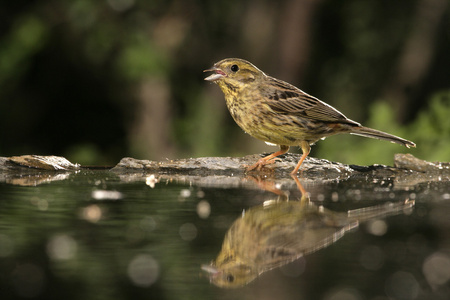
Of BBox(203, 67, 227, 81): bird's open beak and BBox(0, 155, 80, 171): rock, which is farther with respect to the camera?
BBox(203, 67, 227, 81): bird's open beak

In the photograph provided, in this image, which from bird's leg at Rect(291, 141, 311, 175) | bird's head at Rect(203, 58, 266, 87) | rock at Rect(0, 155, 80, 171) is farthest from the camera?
bird's head at Rect(203, 58, 266, 87)

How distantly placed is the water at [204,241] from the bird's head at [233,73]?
1567 millimetres

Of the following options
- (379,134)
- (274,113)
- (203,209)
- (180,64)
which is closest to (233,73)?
(274,113)

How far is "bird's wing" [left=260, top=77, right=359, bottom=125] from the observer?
20.3ft

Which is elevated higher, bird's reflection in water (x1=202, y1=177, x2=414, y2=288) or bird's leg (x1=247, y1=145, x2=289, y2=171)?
bird's leg (x1=247, y1=145, x2=289, y2=171)

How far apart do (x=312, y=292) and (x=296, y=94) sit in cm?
429

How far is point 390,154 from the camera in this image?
8.78 meters

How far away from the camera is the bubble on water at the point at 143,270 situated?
8.09 ft

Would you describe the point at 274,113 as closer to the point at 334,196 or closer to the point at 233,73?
the point at 233,73

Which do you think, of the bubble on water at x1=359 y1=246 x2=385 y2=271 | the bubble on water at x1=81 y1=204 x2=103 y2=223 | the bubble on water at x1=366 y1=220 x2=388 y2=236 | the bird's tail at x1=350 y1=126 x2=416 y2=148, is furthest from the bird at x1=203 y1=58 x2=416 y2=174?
the bubble on water at x1=359 y1=246 x2=385 y2=271

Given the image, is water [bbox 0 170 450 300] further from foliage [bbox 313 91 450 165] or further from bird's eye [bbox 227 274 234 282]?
foliage [bbox 313 91 450 165]

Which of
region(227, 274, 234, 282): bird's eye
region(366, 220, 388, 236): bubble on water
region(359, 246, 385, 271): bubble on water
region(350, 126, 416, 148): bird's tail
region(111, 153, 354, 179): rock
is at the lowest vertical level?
region(227, 274, 234, 282): bird's eye

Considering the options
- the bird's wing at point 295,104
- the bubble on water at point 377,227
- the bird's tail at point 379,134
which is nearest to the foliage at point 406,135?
the bird's tail at point 379,134

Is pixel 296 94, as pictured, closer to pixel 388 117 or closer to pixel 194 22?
pixel 388 117
